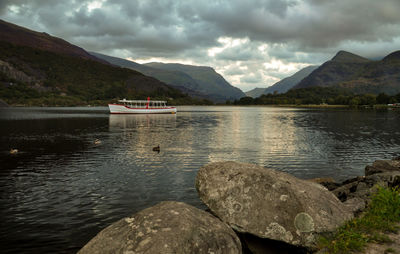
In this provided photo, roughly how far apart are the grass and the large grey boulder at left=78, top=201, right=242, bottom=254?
2.79m

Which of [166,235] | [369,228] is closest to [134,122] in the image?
[166,235]

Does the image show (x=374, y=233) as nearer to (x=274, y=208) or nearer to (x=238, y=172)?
(x=274, y=208)

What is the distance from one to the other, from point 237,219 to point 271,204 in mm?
1274

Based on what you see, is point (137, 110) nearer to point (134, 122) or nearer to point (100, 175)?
point (134, 122)

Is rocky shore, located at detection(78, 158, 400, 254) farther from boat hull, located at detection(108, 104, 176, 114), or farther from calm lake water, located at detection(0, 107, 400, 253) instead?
boat hull, located at detection(108, 104, 176, 114)

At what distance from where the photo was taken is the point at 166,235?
6828 millimetres

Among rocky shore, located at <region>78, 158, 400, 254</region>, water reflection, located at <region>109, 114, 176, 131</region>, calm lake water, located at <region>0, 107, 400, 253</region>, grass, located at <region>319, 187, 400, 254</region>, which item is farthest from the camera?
water reflection, located at <region>109, 114, 176, 131</region>

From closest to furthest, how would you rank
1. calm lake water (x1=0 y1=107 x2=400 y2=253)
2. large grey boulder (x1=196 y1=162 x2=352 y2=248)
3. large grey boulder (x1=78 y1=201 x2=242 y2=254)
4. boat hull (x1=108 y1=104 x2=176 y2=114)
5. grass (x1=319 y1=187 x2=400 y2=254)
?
large grey boulder (x1=78 y1=201 x2=242 y2=254) < grass (x1=319 y1=187 x2=400 y2=254) < large grey boulder (x1=196 y1=162 x2=352 y2=248) < calm lake water (x1=0 y1=107 x2=400 y2=253) < boat hull (x1=108 y1=104 x2=176 y2=114)

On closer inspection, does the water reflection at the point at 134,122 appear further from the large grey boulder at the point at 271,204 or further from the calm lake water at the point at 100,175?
the large grey boulder at the point at 271,204

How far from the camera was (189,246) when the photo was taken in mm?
6789

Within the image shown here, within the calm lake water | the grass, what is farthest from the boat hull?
the grass

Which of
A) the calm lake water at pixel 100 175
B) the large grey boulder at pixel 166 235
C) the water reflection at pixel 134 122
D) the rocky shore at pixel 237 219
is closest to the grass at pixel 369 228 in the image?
the rocky shore at pixel 237 219

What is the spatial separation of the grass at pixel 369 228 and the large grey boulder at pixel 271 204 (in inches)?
18.6

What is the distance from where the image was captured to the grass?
7223 mm
